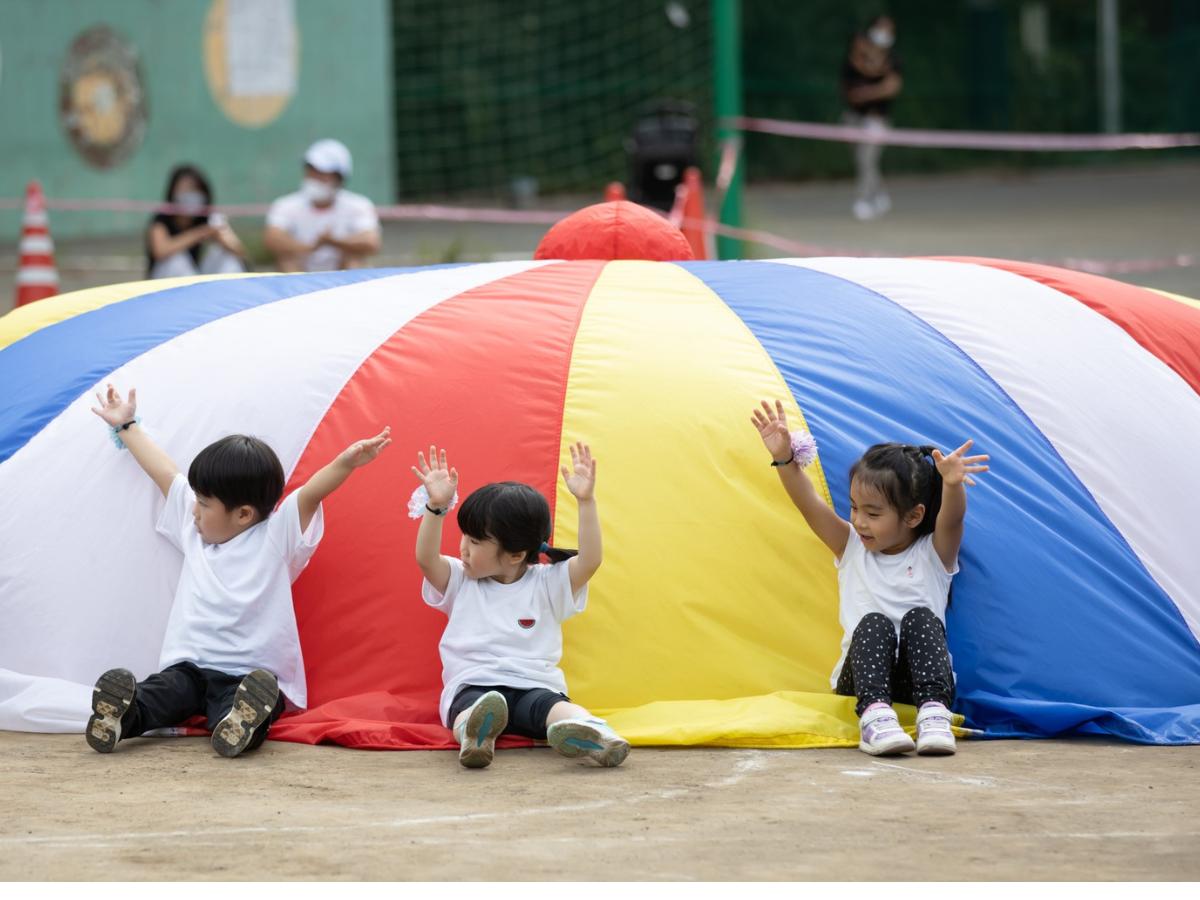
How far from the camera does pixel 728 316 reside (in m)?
→ 5.15

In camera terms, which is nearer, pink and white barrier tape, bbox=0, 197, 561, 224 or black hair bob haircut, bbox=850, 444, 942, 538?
black hair bob haircut, bbox=850, 444, 942, 538

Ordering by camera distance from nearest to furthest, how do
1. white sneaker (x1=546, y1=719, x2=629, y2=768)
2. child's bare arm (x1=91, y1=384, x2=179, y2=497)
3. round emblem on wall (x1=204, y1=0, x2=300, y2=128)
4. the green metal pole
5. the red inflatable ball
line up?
white sneaker (x1=546, y1=719, x2=629, y2=768) < child's bare arm (x1=91, y1=384, x2=179, y2=497) < the red inflatable ball < the green metal pole < round emblem on wall (x1=204, y1=0, x2=300, y2=128)

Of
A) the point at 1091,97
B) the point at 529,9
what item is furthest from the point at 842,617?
the point at 1091,97

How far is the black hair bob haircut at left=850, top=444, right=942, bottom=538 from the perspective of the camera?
4.43 m

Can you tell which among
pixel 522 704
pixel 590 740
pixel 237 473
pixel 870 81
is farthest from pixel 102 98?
pixel 590 740

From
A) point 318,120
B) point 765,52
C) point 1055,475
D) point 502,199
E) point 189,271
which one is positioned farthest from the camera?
point 765,52

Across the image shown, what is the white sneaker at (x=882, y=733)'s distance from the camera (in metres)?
4.16

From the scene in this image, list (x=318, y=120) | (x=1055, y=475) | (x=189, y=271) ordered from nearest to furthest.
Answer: (x=1055, y=475), (x=189, y=271), (x=318, y=120)

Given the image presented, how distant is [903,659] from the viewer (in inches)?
174

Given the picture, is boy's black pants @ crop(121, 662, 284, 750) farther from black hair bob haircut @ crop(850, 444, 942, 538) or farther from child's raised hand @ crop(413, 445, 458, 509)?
black hair bob haircut @ crop(850, 444, 942, 538)

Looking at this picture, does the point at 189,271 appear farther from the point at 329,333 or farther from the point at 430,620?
the point at 430,620

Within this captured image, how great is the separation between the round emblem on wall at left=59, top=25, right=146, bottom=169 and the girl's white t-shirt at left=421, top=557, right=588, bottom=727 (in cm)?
1411

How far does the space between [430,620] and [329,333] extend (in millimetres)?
1001

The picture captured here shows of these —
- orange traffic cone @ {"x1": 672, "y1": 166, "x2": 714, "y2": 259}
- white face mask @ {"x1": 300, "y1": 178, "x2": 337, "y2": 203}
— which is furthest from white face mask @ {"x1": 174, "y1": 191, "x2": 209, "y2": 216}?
orange traffic cone @ {"x1": 672, "y1": 166, "x2": 714, "y2": 259}
